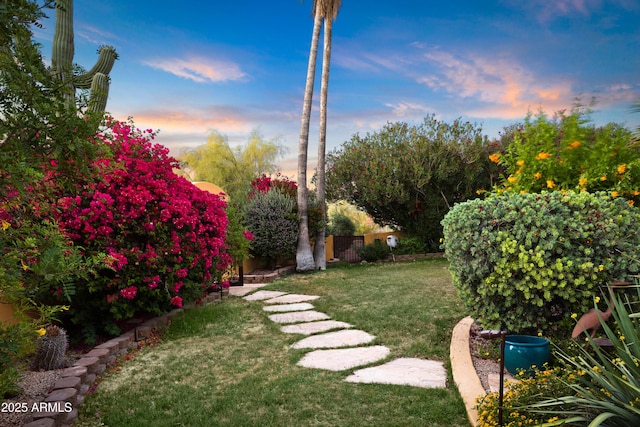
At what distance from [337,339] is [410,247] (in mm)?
10839

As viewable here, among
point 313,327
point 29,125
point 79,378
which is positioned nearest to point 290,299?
point 313,327

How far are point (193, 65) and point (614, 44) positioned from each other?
350 inches

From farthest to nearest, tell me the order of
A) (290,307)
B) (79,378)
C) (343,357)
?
(290,307) < (343,357) < (79,378)

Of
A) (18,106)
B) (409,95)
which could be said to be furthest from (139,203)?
(409,95)

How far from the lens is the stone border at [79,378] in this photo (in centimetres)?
300

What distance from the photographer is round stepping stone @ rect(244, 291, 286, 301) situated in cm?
807

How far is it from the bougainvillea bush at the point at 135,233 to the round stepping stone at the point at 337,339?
1658mm

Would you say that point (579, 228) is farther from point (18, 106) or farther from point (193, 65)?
point (193, 65)

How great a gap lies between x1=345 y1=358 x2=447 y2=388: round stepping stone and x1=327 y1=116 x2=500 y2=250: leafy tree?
422 inches

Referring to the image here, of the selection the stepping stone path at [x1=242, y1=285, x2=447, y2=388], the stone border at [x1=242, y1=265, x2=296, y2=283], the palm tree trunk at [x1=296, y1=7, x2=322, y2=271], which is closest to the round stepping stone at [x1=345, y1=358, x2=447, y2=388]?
the stepping stone path at [x1=242, y1=285, x2=447, y2=388]

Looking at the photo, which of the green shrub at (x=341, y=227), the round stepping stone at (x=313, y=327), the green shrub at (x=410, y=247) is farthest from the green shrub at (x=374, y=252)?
the round stepping stone at (x=313, y=327)

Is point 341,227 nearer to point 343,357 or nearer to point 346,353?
point 346,353

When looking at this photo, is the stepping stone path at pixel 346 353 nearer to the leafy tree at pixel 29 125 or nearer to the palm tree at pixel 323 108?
the leafy tree at pixel 29 125

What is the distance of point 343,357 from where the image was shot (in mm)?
4395
